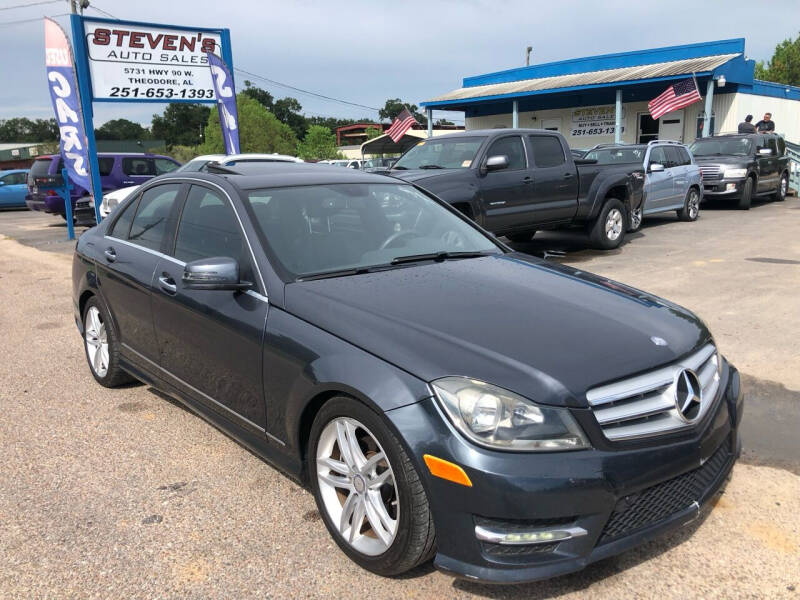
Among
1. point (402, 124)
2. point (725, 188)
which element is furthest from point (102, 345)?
point (402, 124)

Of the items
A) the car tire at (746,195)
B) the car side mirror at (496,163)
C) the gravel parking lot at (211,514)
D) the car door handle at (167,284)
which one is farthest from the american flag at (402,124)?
the car door handle at (167,284)

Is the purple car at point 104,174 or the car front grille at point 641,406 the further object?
the purple car at point 104,174

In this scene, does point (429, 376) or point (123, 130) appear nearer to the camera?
Result: point (429, 376)

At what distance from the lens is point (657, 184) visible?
1324 cm

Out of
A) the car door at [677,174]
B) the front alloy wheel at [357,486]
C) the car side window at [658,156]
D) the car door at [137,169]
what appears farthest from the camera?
the car door at [137,169]

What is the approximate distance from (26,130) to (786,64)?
128 meters

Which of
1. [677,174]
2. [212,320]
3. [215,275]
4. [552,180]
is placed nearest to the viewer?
[215,275]

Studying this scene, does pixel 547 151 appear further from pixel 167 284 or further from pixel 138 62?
pixel 138 62

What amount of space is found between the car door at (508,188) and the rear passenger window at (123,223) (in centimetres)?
531

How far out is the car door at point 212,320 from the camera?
3.18m

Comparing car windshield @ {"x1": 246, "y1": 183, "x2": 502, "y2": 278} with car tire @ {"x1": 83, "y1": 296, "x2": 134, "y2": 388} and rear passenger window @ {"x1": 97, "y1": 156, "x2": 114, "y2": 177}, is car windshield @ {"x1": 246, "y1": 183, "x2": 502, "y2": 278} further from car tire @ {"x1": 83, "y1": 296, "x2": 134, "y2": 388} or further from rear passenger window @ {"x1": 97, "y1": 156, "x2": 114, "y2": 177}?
rear passenger window @ {"x1": 97, "y1": 156, "x2": 114, "y2": 177}

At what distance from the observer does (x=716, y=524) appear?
2990 millimetres

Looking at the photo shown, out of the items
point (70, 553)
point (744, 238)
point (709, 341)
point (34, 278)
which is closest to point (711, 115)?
point (744, 238)

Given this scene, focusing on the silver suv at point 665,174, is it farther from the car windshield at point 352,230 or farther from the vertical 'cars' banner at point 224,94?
the car windshield at point 352,230
